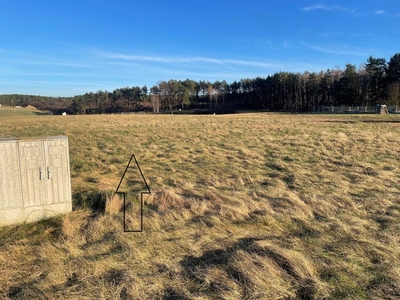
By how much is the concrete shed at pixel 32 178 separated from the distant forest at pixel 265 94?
73492mm

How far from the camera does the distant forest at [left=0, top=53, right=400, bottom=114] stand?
2933 inches

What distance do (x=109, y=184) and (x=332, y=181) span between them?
616 centimetres

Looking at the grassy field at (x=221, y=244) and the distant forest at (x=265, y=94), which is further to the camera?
the distant forest at (x=265, y=94)

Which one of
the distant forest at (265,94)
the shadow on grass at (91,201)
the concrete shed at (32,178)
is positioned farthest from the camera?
the distant forest at (265,94)

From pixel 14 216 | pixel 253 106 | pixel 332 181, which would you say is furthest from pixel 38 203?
pixel 253 106

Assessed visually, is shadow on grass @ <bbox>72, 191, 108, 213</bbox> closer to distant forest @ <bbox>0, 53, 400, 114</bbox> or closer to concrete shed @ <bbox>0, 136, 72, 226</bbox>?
concrete shed @ <bbox>0, 136, 72, 226</bbox>

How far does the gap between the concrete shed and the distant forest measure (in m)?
73.5

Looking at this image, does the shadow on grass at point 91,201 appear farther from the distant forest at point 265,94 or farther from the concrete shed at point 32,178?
the distant forest at point 265,94

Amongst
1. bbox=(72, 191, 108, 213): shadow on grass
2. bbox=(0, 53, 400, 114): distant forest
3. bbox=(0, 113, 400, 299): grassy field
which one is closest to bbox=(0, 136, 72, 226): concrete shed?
bbox=(0, 113, 400, 299): grassy field

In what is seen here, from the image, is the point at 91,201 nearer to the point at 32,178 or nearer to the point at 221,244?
the point at 32,178

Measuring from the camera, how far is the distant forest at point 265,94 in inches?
2933

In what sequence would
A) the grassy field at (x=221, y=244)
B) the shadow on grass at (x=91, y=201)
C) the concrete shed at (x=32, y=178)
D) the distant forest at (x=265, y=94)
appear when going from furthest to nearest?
1. the distant forest at (x=265, y=94)
2. the shadow on grass at (x=91, y=201)
3. the concrete shed at (x=32, y=178)
4. the grassy field at (x=221, y=244)

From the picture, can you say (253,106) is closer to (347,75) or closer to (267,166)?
(347,75)

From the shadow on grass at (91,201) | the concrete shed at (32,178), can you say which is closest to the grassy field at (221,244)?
the shadow on grass at (91,201)
